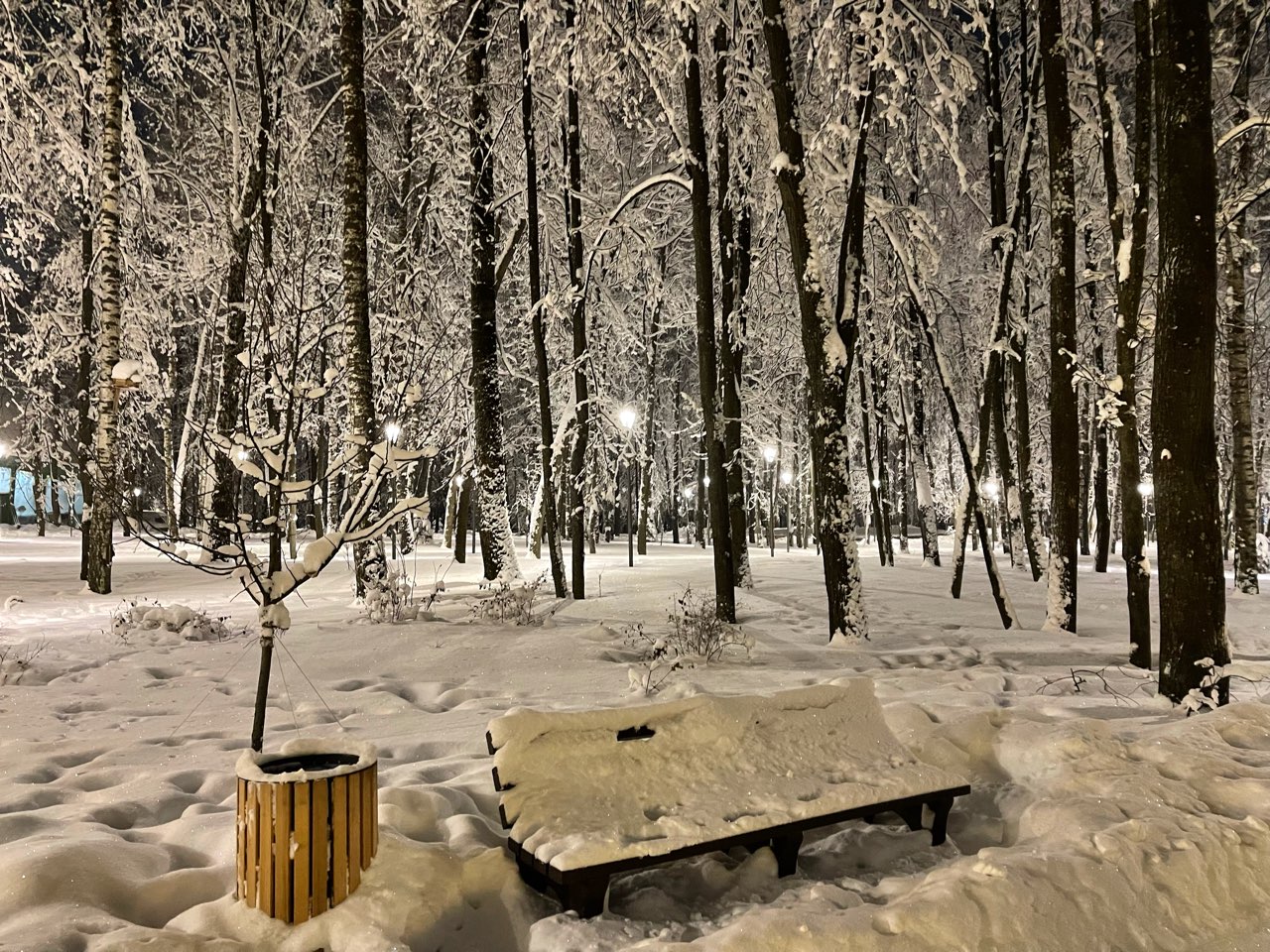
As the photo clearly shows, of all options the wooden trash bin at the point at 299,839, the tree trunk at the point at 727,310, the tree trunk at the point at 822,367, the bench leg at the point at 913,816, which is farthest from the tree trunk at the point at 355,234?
the bench leg at the point at 913,816

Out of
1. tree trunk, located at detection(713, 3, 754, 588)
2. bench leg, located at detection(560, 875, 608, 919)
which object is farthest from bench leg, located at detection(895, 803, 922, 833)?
tree trunk, located at detection(713, 3, 754, 588)

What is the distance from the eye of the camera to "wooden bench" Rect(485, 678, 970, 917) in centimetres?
297

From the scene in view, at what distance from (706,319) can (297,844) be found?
27.2ft

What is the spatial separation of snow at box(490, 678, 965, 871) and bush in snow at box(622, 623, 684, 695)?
7.01 feet

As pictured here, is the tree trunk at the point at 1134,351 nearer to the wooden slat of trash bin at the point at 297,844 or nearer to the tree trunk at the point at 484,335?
the wooden slat of trash bin at the point at 297,844

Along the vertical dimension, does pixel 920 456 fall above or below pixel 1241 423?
below

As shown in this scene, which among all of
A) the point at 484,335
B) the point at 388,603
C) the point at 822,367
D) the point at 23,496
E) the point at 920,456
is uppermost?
the point at 484,335

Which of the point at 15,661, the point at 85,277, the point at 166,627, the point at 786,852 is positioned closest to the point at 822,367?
the point at 786,852

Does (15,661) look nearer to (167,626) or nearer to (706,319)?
(167,626)

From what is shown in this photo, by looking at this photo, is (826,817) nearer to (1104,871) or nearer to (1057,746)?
(1104,871)

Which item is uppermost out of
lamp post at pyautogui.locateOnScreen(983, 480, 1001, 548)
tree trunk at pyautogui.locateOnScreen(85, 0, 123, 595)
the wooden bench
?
tree trunk at pyautogui.locateOnScreen(85, 0, 123, 595)

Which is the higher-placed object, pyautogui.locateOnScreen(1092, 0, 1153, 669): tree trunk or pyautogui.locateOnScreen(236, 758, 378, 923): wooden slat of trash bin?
pyautogui.locateOnScreen(1092, 0, 1153, 669): tree trunk

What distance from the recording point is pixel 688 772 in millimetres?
3564

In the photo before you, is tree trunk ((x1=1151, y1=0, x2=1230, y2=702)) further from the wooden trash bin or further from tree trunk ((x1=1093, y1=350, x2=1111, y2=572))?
tree trunk ((x1=1093, y1=350, x2=1111, y2=572))
